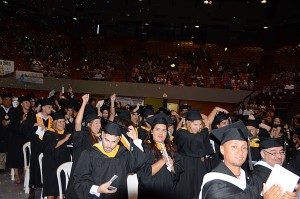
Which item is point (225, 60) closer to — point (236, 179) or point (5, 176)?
point (5, 176)

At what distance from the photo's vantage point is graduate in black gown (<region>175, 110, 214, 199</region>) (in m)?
6.10

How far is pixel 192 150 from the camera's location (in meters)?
6.23

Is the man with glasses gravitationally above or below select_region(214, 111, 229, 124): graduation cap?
below

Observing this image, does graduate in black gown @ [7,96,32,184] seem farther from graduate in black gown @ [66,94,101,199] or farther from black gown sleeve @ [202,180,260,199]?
black gown sleeve @ [202,180,260,199]

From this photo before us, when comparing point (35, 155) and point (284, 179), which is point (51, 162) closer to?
point (35, 155)

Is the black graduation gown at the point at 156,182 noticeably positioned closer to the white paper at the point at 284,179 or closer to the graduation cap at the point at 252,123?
the white paper at the point at 284,179

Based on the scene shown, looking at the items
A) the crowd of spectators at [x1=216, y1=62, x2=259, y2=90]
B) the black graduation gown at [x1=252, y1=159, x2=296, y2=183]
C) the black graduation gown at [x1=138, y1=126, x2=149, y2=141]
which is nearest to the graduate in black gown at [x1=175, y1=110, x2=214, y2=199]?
→ the black graduation gown at [x1=138, y1=126, x2=149, y2=141]

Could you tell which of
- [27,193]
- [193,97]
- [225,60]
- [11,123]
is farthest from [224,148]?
Result: [225,60]

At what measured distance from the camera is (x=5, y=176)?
9094mm

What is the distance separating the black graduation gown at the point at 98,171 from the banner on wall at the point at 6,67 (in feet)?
50.2

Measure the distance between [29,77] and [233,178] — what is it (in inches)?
704

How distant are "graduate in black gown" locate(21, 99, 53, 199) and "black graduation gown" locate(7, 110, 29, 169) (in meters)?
1.36

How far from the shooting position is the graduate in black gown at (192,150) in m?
6.10

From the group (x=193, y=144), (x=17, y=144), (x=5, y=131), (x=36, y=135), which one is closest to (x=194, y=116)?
(x=193, y=144)
